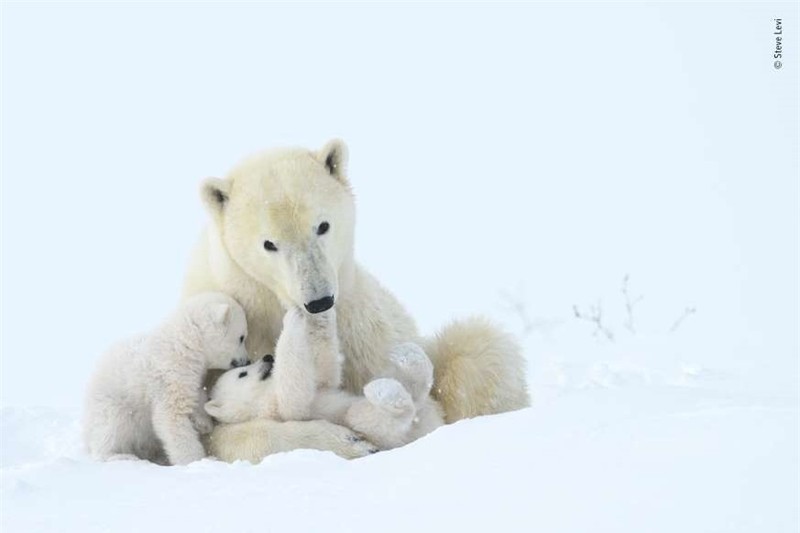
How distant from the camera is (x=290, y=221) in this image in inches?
181

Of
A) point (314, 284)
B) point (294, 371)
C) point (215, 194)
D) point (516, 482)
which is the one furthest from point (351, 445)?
point (516, 482)

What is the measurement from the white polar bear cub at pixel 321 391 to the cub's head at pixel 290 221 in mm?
174

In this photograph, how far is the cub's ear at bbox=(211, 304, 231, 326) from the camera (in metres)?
4.69

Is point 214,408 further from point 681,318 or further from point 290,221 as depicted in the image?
point 681,318

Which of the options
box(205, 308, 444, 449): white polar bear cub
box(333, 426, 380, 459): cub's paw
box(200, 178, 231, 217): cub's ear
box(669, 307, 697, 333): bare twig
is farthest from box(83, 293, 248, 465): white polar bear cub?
box(669, 307, 697, 333): bare twig

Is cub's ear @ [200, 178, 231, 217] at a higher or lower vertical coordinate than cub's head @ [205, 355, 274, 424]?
higher

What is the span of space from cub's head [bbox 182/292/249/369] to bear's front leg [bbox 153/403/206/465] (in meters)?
0.32

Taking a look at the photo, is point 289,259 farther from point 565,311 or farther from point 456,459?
point 565,311

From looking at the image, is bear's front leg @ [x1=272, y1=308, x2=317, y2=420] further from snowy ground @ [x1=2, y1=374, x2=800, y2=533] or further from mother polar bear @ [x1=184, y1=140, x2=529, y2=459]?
snowy ground @ [x1=2, y1=374, x2=800, y2=533]

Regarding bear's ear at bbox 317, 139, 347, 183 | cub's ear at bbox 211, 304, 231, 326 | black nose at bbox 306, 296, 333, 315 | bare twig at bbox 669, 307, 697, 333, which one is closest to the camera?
black nose at bbox 306, 296, 333, 315

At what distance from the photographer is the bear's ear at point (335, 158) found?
16.4ft

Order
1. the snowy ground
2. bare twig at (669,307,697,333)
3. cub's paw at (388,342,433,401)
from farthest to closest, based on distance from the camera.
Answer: bare twig at (669,307,697,333) < cub's paw at (388,342,433,401) < the snowy ground

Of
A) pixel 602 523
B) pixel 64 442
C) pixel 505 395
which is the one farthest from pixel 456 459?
pixel 64 442

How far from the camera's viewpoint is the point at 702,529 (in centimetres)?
229
